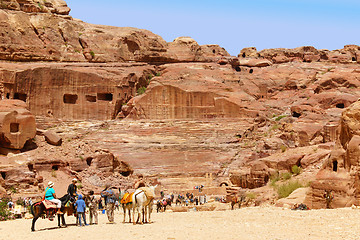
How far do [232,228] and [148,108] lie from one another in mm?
42782

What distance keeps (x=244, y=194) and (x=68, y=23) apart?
134 feet

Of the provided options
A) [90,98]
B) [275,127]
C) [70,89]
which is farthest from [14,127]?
[275,127]

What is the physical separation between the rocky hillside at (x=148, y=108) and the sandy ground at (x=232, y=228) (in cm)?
1109

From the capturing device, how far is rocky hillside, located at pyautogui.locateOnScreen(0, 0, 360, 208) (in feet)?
132

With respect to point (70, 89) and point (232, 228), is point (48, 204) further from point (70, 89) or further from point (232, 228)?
point (70, 89)

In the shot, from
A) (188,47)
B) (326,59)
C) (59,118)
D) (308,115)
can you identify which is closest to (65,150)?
(59,118)

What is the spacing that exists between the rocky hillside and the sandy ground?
36.4 feet

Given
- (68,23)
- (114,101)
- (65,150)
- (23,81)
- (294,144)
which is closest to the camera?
(65,150)

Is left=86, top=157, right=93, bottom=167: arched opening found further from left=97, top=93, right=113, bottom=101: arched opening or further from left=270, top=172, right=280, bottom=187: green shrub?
left=97, top=93, right=113, bottom=101: arched opening

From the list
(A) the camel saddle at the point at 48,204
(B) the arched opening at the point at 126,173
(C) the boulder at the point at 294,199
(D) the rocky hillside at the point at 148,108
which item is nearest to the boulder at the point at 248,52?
(D) the rocky hillside at the point at 148,108

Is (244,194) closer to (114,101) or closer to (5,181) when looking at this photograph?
(5,181)

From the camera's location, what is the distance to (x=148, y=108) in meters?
58.1

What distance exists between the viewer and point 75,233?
16.1 m

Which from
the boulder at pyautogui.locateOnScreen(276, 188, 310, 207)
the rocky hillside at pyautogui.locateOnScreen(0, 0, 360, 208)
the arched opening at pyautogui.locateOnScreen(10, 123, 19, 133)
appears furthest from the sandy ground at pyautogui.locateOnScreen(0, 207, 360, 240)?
the arched opening at pyautogui.locateOnScreen(10, 123, 19, 133)
